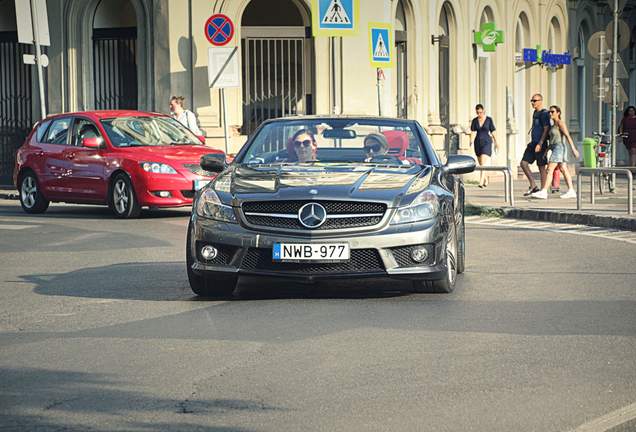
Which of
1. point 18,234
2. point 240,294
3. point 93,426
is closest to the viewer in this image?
point 93,426

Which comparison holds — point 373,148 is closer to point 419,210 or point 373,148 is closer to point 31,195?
point 419,210

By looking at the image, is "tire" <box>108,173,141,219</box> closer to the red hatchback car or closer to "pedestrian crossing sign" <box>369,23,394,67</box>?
the red hatchback car

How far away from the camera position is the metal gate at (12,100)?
32469mm

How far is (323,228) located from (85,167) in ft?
38.3

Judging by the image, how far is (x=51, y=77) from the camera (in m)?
31.9

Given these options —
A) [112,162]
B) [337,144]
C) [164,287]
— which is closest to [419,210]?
[337,144]

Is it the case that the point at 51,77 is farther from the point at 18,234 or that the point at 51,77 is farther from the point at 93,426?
the point at 93,426

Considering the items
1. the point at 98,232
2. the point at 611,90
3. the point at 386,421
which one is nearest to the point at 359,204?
the point at 386,421

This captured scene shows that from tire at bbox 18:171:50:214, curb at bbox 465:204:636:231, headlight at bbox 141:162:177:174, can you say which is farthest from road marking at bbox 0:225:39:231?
curb at bbox 465:204:636:231

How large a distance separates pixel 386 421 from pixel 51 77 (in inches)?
1043

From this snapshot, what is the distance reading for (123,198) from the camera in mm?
21000

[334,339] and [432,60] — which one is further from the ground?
[432,60]

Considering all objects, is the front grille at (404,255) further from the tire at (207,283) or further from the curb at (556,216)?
the curb at (556,216)

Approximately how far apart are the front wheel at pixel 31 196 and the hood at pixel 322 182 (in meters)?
11.4
